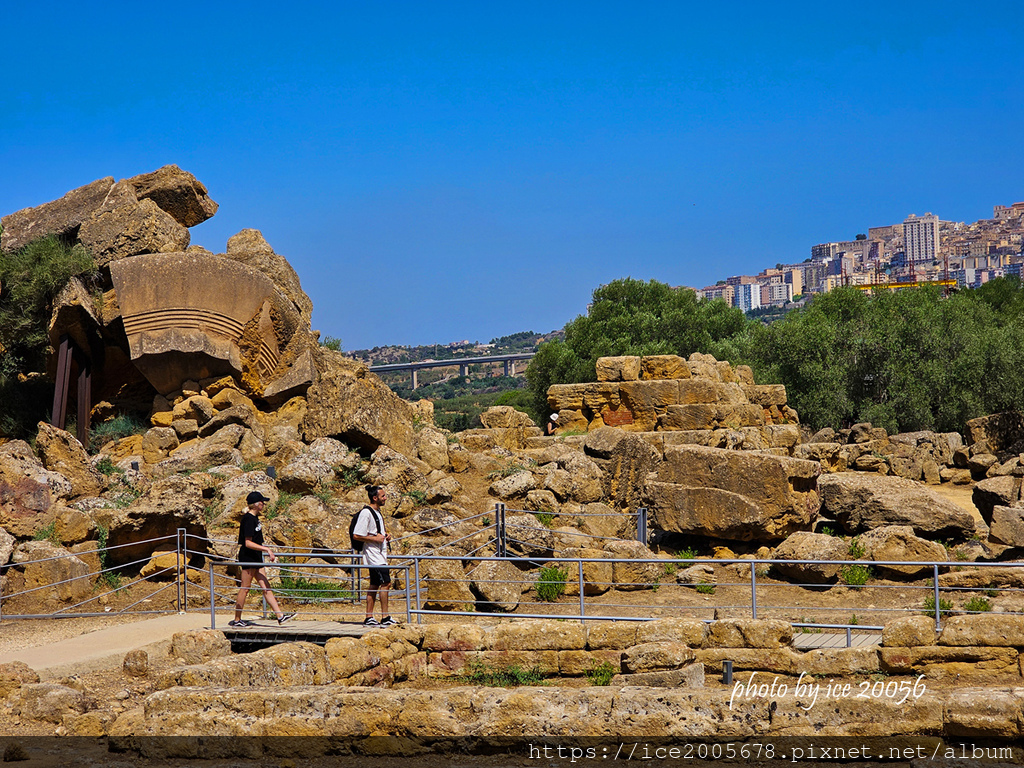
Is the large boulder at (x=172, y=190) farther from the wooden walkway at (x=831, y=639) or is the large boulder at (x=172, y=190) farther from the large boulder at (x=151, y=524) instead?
the wooden walkway at (x=831, y=639)

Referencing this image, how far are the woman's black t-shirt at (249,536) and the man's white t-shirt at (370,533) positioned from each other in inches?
44.9

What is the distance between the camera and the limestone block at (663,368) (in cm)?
2269

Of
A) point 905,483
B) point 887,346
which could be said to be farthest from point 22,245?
point 887,346

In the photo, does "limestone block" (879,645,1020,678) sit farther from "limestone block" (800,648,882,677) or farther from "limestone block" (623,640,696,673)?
"limestone block" (623,640,696,673)

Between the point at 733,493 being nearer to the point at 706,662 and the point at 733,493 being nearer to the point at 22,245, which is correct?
the point at 706,662

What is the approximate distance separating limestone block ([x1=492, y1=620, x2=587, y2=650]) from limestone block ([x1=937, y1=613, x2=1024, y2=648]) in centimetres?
345

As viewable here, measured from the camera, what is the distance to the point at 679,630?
380 inches

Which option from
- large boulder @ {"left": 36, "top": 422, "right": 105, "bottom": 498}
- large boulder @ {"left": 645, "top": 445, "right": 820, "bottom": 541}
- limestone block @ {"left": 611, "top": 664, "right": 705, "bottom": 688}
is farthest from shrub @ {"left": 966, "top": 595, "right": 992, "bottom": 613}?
large boulder @ {"left": 36, "top": 422, "right": 105, "bottom": 498}

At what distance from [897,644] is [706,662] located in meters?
1.80

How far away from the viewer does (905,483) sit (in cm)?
1680

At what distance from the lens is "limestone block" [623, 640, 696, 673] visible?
8.71 metres

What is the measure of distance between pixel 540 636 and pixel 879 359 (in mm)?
31340

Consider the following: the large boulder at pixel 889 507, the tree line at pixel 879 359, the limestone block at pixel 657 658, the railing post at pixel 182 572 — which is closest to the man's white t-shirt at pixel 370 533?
the railing post at pixel 182 572

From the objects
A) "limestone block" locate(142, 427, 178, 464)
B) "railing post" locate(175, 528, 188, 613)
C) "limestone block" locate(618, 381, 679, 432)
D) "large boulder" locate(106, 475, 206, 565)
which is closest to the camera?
"railing post" locate(175, 528, 188, 613)
